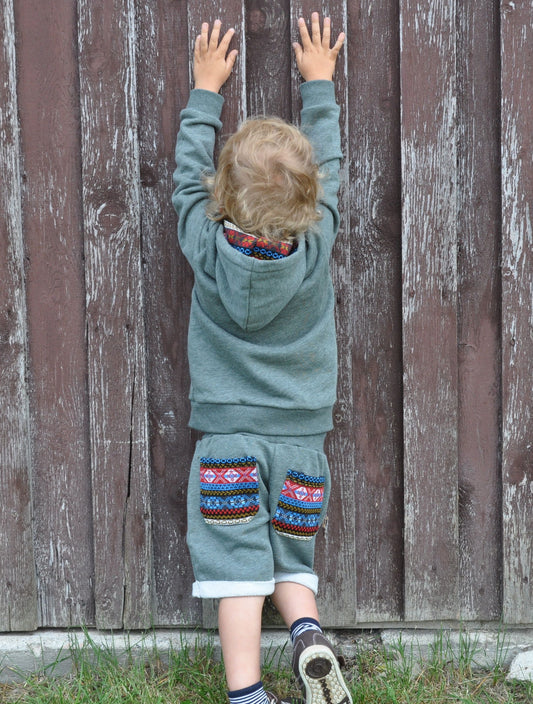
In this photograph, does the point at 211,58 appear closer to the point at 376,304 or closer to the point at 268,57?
the point at 268,57

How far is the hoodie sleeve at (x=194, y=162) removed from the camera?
2.30 metres

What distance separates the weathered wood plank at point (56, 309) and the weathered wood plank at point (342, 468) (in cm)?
75

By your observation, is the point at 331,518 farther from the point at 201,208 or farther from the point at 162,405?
the point at 201,208

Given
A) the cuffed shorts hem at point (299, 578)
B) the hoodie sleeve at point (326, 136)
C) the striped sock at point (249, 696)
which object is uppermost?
the hoodie sleeve at point (326, 136)

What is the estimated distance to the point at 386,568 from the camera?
104 inches

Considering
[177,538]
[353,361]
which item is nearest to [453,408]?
[353,361]

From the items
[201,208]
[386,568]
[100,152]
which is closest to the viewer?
[201,208]

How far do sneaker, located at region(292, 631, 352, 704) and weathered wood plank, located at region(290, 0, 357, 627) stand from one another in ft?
1.72

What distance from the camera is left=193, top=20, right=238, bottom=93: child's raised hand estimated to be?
239 cm

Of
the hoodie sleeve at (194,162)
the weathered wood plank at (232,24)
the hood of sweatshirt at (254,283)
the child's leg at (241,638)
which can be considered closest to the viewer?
the hood of sweatshirt at (254,283)

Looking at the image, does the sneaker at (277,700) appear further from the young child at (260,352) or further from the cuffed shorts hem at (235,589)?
the cuffed shorts hem at (235,589)

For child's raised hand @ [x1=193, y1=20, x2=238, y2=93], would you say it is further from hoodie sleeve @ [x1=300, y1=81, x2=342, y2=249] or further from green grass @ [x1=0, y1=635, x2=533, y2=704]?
green grass @ [x1=0, y1=635, x2=533, y2=704]

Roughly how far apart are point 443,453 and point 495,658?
69 centimetres

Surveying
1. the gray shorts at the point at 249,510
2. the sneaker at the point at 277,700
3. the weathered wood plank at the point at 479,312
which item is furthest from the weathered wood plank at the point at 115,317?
the weathered wood plank at the point at 479,312
